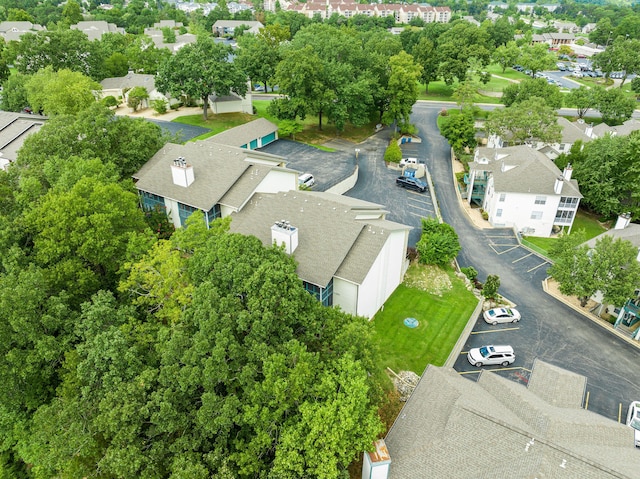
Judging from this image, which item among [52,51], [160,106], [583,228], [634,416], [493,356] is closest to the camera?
[634,416]

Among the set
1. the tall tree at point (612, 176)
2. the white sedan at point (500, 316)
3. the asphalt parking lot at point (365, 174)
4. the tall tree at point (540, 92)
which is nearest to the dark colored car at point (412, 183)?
the asphalt parking lot at point (365, 174)

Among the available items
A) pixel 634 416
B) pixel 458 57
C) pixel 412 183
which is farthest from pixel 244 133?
pixel 458 57

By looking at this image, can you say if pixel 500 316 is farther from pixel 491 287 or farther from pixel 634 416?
pixel 634 416

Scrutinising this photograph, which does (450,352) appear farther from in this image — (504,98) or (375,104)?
(504,98)

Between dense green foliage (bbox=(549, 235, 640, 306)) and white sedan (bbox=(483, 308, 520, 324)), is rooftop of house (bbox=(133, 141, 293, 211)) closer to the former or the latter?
white sedan (bbox=(483, 308, 520, 324))

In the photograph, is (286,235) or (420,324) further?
(420,324)

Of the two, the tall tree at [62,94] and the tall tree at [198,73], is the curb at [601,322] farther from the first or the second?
the tall tree at [62,94]

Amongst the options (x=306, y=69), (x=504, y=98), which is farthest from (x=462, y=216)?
(x=504, y=98)
